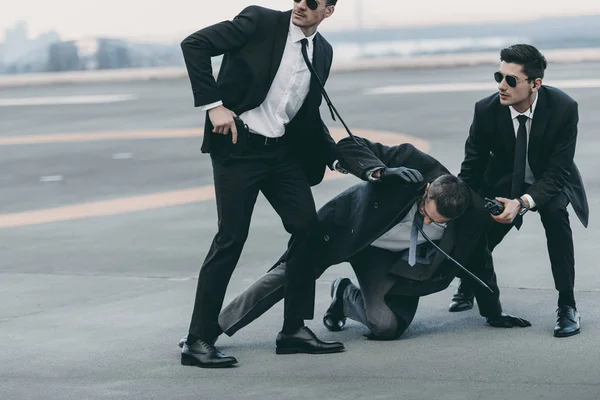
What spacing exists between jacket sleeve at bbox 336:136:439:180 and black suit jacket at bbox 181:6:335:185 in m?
0.23

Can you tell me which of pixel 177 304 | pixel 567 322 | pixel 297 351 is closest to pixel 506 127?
pixel 567 322

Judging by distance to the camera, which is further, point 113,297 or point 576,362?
point 113,297

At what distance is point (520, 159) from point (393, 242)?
0.77 meters

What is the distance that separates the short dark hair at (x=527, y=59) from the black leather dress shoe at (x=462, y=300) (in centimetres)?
133

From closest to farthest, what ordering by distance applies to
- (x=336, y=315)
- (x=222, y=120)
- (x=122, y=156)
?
1. (x=222, y=120)
2. (x=336, y=315)
3. (x=122, y=156)

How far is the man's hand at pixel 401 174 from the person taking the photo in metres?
5.65

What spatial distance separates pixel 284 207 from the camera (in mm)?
5680

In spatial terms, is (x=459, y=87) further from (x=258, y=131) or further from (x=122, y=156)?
(x=258, y=131)

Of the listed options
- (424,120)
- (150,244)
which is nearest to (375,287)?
(150,244)

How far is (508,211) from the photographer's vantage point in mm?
5855

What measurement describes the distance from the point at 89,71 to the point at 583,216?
83.4 feet

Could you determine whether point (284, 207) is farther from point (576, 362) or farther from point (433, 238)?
point (576, 362)

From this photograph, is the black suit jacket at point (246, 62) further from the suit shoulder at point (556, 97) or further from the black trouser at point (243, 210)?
the suit shoulder at point (556, 97)

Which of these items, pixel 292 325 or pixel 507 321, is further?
pixel 507 321
